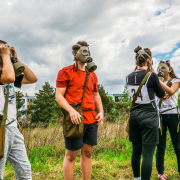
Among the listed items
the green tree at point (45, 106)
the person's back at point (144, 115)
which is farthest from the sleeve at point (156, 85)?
the green tree at point (45, 106)

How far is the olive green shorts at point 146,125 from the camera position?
9.48ft

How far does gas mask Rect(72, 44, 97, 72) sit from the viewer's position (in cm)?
299

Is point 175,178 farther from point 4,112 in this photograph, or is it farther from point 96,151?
point 4,112

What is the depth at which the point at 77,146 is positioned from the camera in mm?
2832

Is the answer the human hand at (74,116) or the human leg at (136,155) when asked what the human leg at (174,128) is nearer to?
the human leg at (136,155)

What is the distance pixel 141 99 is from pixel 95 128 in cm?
82

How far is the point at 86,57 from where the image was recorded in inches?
120

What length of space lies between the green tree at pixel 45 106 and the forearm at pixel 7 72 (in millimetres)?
51168

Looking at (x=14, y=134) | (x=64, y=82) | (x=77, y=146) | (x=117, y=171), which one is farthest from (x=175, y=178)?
(x=14, y=134)

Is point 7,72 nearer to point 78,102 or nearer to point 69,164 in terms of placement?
point 78,102

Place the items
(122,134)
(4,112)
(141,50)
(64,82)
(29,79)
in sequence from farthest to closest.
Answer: (122,134) → (141,50) → (64,82) → (29,79) → (4,112)

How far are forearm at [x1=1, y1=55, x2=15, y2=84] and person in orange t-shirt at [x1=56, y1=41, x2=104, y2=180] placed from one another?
2.92 feet

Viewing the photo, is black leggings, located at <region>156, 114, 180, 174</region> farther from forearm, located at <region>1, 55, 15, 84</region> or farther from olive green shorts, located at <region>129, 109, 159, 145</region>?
forearm, located at <region>1, 55, 15, 84</region>

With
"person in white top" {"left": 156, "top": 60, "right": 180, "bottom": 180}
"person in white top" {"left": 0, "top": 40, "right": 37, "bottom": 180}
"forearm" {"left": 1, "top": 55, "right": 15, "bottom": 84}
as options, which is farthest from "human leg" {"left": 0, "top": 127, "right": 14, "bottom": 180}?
"person in white top" {"left": 156, "top": 60, "right": 180, "bottom": 180}
